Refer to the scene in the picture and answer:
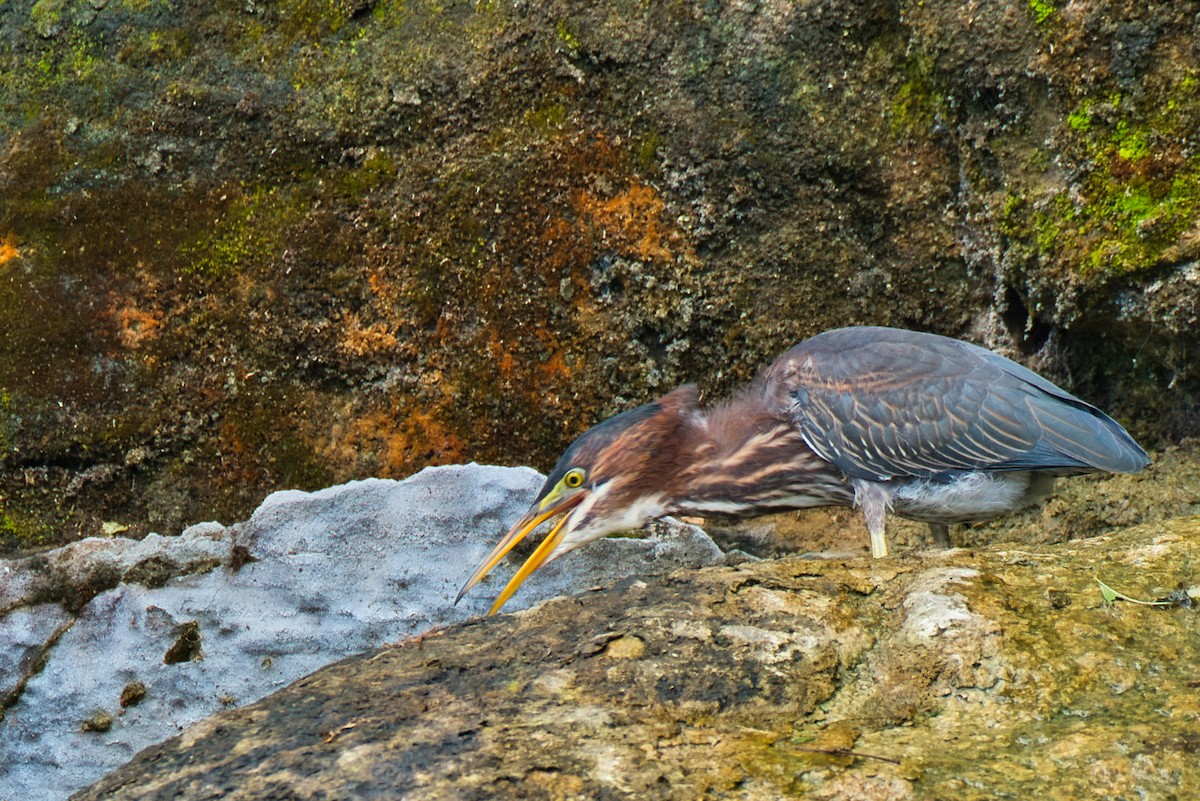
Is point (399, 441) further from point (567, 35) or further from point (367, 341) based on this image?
point (567, 35)

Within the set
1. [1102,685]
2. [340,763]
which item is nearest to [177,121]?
[340,763]

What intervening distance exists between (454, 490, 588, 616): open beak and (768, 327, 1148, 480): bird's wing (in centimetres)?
77

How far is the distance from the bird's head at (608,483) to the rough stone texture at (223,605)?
0.46 feet

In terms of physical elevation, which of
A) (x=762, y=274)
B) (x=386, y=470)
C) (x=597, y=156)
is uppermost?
(x=597, y=156)

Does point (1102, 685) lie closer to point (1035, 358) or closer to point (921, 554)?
point (921, 554)

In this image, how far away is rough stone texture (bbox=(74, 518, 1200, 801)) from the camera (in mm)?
2117

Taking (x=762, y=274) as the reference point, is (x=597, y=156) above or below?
above

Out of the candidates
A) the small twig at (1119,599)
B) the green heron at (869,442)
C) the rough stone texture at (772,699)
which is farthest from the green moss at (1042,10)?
the small twig at (1119,599)

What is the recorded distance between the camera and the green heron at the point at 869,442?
3.58 metres

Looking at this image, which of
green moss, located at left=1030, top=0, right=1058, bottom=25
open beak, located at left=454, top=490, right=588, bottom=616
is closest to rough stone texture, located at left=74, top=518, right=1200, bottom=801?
open beak, located at left=454, top=490, right=588, bottom=616

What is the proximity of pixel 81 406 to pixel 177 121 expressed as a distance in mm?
970

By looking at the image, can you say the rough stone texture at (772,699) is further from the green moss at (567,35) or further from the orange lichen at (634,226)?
the green moss at (567,35)

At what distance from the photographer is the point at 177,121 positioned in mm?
3986

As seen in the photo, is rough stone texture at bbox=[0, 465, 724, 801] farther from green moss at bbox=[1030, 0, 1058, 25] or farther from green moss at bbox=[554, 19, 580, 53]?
green moss at bbox=[1030, 0, 1058, 25]
